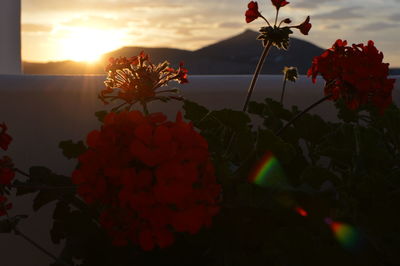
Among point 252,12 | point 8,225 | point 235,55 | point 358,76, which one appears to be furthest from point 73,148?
point 235,55

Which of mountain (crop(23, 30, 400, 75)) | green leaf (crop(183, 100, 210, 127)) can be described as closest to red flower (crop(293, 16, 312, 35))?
green leaf (crop(183, 100, 210, 127))

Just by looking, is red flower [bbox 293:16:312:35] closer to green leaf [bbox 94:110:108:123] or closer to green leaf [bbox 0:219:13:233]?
green leaf [bbox 94:110:108:123]

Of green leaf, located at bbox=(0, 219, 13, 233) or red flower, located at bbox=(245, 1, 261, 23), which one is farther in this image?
red flower, located at bbox=(245, 1, 261, 23)

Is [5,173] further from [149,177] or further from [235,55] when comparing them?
[235,55]

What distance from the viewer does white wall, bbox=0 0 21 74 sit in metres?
2.95

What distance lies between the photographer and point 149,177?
81 centimetres

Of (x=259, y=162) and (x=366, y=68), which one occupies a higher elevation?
(x=366, y=68)

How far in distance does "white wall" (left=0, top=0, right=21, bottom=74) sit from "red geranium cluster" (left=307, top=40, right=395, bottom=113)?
2.05 metres

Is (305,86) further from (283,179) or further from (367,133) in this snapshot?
(283,179)

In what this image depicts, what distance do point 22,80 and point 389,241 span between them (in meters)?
1.14

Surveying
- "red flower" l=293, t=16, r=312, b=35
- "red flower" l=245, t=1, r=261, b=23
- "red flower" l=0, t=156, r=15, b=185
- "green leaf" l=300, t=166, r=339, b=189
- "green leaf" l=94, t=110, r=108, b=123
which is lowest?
"red flower" l=0, t=156, r=15, b=185

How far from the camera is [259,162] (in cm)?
113

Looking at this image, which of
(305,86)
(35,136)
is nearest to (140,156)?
(35,136)

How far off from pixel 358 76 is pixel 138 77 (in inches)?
19.0
